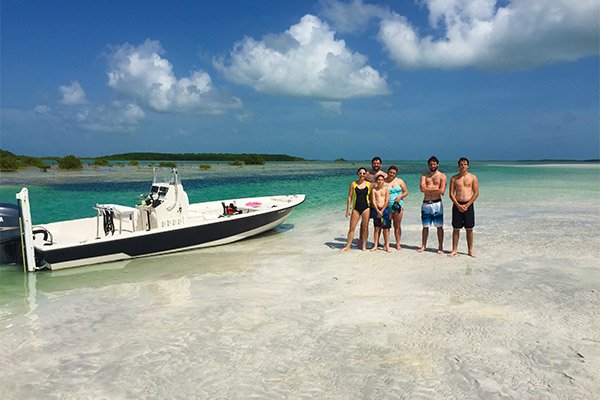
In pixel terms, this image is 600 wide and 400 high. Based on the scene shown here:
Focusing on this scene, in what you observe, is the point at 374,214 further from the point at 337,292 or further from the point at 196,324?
the point at 196,324

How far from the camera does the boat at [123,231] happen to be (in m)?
7.70

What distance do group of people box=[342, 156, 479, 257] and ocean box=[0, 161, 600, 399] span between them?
539 mm

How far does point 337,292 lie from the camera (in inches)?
237

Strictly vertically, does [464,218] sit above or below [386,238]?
above

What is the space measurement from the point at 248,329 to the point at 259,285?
1.74 meters

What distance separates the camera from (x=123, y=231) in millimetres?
9500

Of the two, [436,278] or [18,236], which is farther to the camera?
[18,236]

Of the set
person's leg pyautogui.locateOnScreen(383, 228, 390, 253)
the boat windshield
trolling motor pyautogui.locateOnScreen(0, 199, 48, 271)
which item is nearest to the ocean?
person's leg pyautogui.locateOnScreen(383, 228, 390, 253)

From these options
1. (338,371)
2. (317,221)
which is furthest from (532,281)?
(317,221)

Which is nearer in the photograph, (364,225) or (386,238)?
(364,225)

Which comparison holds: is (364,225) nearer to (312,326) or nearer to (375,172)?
(375,172)

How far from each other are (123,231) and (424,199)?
6498 millimetres

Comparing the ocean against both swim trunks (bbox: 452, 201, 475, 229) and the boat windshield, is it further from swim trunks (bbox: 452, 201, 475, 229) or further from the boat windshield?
the boat windshield

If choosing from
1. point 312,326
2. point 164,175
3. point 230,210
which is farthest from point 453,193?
point 164,175
